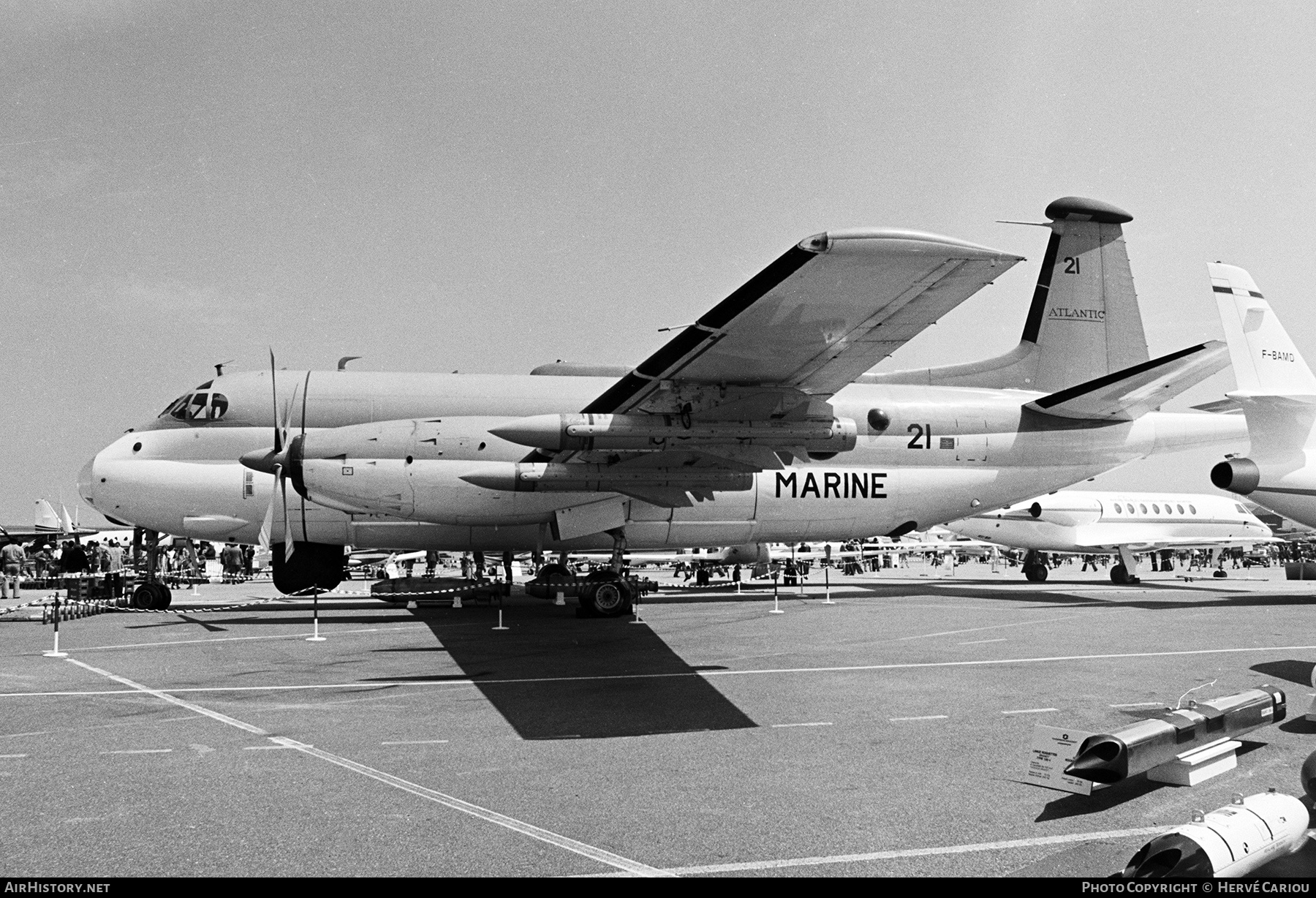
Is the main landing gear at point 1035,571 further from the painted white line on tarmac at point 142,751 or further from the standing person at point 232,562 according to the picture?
the standing person at point 232,562

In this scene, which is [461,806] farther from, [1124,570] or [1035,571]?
[1035,571]

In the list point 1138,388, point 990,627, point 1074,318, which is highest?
point 1074,318

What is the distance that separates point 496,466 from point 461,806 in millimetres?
12230

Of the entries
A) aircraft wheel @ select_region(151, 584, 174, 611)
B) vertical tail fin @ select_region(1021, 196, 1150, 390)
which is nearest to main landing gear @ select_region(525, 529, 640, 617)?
aircraft wheel @ select_region(151, 584, 174, 611)

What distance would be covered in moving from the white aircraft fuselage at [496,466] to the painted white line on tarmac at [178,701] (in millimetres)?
5453

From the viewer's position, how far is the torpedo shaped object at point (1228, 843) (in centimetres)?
420

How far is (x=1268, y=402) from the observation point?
2142 centimetres

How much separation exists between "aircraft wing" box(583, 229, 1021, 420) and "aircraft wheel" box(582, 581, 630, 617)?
22.3ft

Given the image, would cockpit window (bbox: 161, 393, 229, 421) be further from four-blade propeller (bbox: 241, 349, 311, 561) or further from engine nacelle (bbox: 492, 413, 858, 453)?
engine nacelle (bbox: 492, 413, 858, 453)

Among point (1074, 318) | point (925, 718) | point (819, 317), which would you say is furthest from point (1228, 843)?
point (1074, 318)

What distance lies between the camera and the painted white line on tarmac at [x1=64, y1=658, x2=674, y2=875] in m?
5.04

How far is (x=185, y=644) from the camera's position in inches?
611

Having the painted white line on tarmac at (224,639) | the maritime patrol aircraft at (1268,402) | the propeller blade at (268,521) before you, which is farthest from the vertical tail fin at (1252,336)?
the propeller blade at (268,521)
